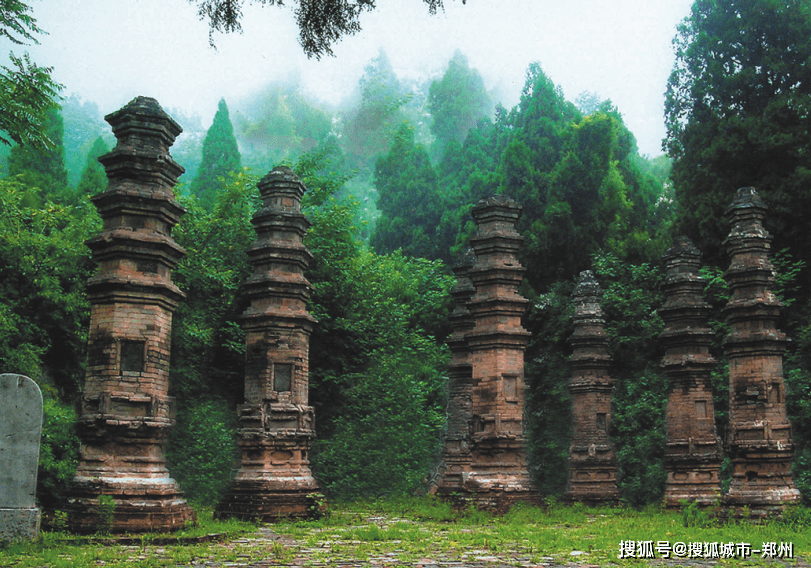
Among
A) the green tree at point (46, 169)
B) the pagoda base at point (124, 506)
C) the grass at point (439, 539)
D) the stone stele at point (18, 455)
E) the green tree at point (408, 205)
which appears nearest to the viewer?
the grass at point (439, 539)

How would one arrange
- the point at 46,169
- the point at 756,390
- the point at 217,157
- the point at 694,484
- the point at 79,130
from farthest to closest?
the point at 79,130 → the point at 217,157 → the point at 46,169 → the point at 694,484 → the point at 756,390

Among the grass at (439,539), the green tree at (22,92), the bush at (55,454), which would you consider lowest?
the grass at (439,539)

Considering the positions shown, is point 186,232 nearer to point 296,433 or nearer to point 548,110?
point 296,433

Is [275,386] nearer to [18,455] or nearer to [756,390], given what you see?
[18,455]

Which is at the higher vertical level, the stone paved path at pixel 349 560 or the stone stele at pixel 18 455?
the stone stele at pixel 18 455

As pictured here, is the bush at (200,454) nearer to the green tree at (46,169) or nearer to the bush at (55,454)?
the bush at (55,454)

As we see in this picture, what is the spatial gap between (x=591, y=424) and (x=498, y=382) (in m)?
5.48

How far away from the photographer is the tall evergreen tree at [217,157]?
134 ft

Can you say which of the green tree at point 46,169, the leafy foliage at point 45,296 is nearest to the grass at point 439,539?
the leafy foliage at point 45,296

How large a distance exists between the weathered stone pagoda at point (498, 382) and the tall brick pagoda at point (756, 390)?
416 cm

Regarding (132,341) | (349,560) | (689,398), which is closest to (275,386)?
(132,341)

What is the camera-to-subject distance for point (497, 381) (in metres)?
16.3

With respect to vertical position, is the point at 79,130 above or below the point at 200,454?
above

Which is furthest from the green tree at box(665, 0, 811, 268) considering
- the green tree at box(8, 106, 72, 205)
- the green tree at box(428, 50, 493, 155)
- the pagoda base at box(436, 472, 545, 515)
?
the green tree at box(428, 50, 493, 155)
